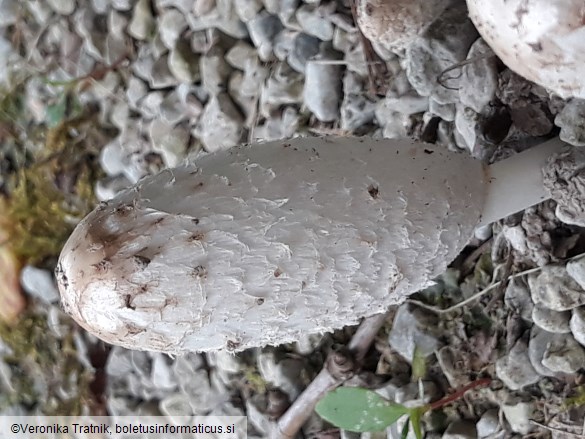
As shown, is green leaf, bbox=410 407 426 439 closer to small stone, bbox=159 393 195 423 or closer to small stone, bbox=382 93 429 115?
small stone, bbox=382 93 429 115

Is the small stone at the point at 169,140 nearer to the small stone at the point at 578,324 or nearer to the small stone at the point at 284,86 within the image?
the small stone at the point at 284,86

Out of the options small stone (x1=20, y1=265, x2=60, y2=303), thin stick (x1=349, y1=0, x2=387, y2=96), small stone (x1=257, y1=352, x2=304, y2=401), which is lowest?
small stone (x1=20, y1=265, x2=60, y2=303)

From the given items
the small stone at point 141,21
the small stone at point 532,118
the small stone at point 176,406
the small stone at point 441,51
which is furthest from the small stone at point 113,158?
the small stone at point 532,118

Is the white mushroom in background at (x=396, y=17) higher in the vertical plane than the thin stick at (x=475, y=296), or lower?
higher

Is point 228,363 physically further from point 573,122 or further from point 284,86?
point 573,122

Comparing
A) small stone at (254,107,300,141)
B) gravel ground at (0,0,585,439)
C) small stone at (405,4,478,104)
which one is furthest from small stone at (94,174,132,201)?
small stone at (405,4,478,104)

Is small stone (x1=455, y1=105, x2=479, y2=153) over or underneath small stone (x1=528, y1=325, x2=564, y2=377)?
over
